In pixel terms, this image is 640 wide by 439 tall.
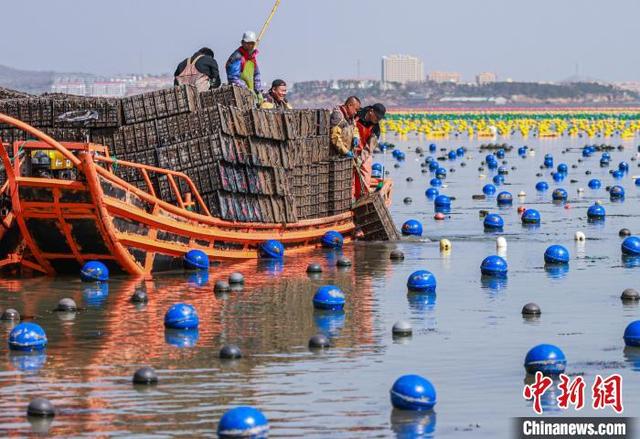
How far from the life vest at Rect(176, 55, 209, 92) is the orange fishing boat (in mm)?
3065

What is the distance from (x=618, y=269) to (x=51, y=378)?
43.5 feet

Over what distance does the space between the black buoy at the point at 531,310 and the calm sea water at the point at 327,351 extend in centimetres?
20

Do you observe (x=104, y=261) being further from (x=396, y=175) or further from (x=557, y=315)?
(x=396, y=175)

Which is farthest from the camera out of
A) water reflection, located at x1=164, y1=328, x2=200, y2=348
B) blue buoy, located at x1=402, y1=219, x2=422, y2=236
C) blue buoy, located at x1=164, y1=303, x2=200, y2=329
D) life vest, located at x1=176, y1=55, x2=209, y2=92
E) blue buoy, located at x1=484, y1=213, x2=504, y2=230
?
blue buoy, located at x1=484, y1=213, x2=504, y2=230

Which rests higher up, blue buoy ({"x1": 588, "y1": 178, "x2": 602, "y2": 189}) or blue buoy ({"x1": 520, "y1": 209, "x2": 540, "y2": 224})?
blue buoy ({"x1": 520, "y1": 209, "x2": 540, "y2": 224})

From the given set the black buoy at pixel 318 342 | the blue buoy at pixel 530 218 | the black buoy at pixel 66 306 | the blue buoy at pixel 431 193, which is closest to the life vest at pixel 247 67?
the black buoy at pixel 66 306

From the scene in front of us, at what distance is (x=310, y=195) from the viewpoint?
31.0 meters

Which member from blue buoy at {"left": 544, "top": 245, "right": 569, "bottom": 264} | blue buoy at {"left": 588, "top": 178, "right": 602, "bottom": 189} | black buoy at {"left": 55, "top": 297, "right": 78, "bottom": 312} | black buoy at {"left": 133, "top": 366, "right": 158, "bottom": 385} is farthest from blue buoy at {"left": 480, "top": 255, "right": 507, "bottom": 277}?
blue buoy at {"left": 588, "top": 178, "right": 602, "bottom": 189}

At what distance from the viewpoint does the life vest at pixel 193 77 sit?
2995 cm

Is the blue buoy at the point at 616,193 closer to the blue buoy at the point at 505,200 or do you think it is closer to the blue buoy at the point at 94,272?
the blue buoy at the point at 505,200

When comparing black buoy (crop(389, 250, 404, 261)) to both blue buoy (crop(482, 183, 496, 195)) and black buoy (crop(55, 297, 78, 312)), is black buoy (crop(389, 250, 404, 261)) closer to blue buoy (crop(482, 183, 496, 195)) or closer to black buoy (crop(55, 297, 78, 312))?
black buoy (crop(55, 297, 78, 312))

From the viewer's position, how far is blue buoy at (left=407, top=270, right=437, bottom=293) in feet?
79.6

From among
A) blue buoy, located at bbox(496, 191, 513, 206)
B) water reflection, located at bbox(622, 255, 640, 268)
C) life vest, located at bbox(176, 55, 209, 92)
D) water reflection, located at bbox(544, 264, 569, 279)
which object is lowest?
blue buoy, located at bbox(496, 191, 513, 206)

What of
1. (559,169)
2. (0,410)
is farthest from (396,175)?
(0,410)
